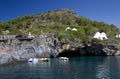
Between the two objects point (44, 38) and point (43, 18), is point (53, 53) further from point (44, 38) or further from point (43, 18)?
point (43, 18)

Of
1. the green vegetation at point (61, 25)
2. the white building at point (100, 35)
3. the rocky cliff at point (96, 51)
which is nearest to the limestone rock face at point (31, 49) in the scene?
the green vegetation at point (61, 25)

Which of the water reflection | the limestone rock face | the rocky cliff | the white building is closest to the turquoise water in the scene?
the water reflection

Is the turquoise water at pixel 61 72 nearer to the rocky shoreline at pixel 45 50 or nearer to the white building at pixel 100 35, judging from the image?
the rocky shoreline at pixel 45 50

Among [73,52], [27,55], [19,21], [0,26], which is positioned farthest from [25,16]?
[27,55]

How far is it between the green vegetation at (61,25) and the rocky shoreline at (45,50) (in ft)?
18.8

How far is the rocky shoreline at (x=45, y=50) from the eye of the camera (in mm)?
101250

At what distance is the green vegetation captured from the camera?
148m

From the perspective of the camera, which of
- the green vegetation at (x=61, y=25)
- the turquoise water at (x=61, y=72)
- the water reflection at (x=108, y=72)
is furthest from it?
the green vegetation at (x=61, y=25)

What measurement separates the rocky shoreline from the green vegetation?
18.8 ft

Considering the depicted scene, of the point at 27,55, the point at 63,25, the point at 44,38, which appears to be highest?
the point at 63,25

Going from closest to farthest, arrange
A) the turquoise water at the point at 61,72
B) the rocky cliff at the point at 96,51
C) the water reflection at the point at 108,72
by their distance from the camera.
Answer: the water reflection at the point at 108,72
the turquoise water at the point at 61,72
the rocky cliff at the point at 96,51

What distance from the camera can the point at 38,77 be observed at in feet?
200

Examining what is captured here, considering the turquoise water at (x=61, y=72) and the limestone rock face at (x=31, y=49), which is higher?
the limestone rock face at (x=31, y=49)

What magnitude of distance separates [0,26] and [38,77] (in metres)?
113
